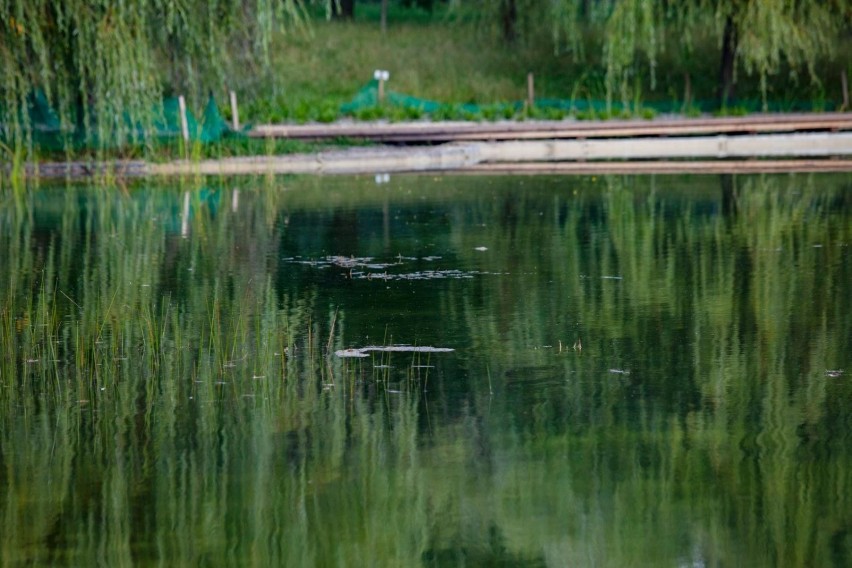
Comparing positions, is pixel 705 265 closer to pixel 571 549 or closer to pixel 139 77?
pixel 571 549

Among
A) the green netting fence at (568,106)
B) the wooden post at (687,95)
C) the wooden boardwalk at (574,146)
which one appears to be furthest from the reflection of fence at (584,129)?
the wooden post at (687,95)

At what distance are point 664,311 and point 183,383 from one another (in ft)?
13.0

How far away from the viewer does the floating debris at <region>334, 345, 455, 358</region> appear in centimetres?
A: 957

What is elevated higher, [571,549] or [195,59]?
[195,59]

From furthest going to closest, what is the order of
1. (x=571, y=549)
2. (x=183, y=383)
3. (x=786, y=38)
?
(x=786, y=38) < (x=183, y=383) < (x=571, y=549)

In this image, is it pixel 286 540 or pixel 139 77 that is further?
pixel 139 77

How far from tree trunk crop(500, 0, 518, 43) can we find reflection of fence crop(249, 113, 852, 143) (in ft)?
43.9

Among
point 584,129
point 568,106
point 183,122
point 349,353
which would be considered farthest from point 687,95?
point 349,353

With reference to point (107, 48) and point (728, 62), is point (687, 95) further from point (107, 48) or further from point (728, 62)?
point (107, 48)

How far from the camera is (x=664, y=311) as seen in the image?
36.2ft

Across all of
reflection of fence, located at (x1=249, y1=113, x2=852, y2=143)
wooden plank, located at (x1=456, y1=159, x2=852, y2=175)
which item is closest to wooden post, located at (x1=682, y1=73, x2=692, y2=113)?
reflection of fence, located at (x1=249, y1=113, x2=852, y2=143)

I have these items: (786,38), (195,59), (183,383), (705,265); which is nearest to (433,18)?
(786,38)

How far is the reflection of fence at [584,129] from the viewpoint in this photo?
30.0 m

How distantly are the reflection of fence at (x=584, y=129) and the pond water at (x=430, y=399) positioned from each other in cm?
1381
